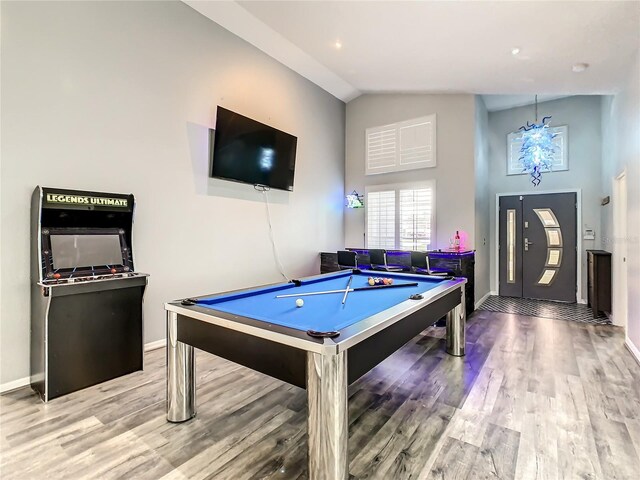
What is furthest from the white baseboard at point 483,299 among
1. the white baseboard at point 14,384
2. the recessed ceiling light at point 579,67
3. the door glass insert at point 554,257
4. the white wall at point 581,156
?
the white baseboard at point 14,384

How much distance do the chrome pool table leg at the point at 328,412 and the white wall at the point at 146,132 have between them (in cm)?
269

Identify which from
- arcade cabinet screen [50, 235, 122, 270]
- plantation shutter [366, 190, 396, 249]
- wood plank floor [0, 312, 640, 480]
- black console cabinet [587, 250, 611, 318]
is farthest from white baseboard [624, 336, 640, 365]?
arcade cabinet screen [50, 235, 122, 270]

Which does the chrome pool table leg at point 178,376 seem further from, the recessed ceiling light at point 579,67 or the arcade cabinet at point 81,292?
the recessed ceiling light at point 579,67

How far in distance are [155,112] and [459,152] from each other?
4432mm

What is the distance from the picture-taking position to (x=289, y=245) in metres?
5.14

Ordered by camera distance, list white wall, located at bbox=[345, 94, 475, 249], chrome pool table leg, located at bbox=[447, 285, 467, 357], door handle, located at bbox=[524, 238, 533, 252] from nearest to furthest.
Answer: chrome pool table leg, located at bbox=[447, 285, 467, 357] → white wall, located at bbox=[345, 94, 475, 249] → door handle, located at bbox=[524, 238, 533, 252]

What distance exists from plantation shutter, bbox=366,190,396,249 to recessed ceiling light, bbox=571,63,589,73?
2.98 m

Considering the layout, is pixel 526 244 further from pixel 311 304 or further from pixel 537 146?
pixel 311 304

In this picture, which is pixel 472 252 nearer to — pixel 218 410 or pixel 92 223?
pixel 218 410

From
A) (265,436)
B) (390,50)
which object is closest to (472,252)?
(390,50)

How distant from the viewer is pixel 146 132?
3.34 m

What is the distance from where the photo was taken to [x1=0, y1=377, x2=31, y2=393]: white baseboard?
2.49 m

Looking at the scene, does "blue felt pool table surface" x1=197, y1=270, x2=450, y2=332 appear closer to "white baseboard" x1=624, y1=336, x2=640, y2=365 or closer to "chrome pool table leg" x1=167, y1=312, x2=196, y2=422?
"chrome pool table leg" x1=167, y1=312, x2=196, y2=422

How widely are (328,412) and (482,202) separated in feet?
18.0
